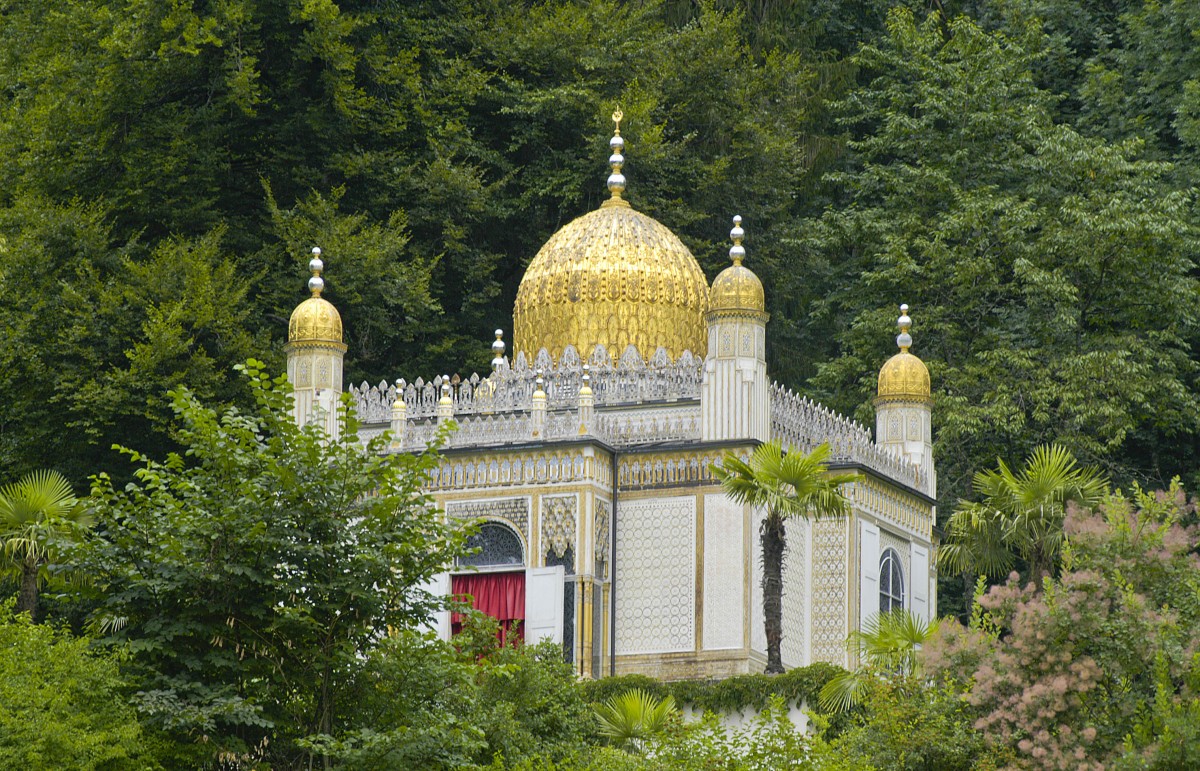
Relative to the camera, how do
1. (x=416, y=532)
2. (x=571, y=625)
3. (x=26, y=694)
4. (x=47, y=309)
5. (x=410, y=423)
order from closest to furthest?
(x=26, y=694) → (x=416, y=532) → (x=571, y=625) → (x=410, y=423) → (x=47, y=309)

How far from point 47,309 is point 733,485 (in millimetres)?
18139

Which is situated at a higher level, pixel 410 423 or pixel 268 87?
pixel 268 87

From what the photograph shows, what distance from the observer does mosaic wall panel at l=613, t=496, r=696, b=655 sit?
1490 inches

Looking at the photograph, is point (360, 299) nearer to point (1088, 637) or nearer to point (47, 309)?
point (47, 309)

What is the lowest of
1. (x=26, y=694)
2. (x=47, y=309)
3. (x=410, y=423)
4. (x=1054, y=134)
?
(x=26, y=694)

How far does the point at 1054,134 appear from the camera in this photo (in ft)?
167

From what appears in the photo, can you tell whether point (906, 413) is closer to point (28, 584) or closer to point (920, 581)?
point (920, 581)

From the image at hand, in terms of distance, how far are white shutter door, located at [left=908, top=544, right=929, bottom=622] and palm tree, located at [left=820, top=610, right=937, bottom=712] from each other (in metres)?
6.48

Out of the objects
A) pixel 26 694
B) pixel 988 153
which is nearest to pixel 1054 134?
pixel 988 153

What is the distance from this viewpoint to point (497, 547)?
1515 inches

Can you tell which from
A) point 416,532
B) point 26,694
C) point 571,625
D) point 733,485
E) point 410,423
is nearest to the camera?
point 26,694

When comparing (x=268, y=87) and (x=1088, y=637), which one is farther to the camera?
(x=268, y=87)

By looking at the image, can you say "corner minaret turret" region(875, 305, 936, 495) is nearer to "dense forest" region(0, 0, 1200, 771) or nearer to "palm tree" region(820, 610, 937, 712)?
"dense forest" region(0, 0, 1200, 771)

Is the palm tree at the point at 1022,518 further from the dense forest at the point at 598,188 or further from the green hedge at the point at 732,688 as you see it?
the dense forest at the point at 598,188
